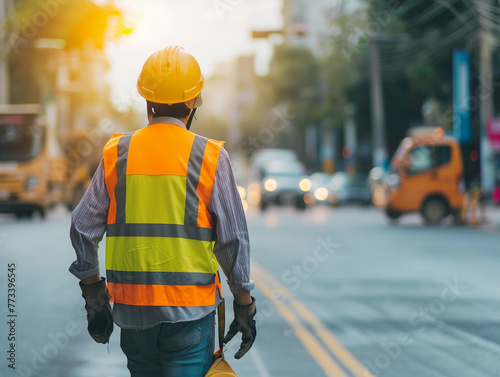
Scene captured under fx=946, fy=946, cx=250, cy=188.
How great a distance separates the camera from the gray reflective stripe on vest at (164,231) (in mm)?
3072

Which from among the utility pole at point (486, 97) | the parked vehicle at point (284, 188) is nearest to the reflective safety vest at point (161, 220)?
the utility pole at point (486, 97)

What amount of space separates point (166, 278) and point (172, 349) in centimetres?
23

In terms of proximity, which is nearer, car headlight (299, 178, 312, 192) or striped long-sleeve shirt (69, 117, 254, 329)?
striped long-sleeve shirt (69, 117, 254, 329)

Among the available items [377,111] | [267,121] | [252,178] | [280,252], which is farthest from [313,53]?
[280,252]

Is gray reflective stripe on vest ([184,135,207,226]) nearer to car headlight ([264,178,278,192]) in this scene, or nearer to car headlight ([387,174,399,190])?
car headlight ([387,174,399,190])

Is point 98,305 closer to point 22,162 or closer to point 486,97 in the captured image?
point 22,162

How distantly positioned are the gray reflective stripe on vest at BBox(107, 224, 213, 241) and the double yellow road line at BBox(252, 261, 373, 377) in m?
3.50

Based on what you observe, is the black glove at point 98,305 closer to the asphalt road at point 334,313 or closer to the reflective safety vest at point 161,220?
the reflective safety vest at point 161,220

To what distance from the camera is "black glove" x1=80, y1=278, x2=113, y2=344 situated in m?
3.25

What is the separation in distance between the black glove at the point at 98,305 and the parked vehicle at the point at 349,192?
3813 cm

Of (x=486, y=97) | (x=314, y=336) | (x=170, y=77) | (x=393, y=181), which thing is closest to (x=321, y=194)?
(x=486, y=97)

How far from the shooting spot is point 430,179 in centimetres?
2434

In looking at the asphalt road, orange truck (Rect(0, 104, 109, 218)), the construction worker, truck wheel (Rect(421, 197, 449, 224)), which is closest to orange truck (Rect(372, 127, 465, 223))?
truck wheel (Rect(421, 197, 449, 224))

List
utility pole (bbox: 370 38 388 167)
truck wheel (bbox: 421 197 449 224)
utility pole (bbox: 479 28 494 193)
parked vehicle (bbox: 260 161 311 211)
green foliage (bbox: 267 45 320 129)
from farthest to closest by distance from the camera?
1. green foliage (bbox: 267 45 320 129)
2. utility pole (bbox: 370 38 388 167)
3. parked vehicle (bbox: 260 161 311 211)
4. utility pole (bbox: 479 28 494 193)
5. truck wheel (bbox: 421 197 449 224)
